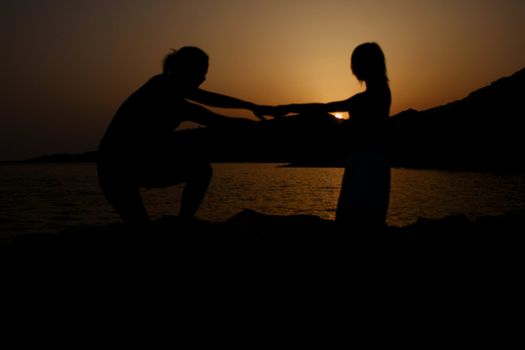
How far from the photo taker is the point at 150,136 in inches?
213

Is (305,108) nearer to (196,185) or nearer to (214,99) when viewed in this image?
(214,99)

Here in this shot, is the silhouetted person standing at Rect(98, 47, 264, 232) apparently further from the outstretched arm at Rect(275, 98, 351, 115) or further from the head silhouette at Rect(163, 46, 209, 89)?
the outstretched arm at Rect(275, 98, 351, 115)

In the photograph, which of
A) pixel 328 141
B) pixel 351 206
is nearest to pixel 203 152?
pixel 328 141

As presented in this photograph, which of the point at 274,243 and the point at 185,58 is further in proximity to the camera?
the point at 274,243

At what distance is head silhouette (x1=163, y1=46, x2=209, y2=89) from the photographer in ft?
17.7

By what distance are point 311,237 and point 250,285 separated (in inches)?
101

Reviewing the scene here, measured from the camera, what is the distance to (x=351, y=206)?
17.1 feet

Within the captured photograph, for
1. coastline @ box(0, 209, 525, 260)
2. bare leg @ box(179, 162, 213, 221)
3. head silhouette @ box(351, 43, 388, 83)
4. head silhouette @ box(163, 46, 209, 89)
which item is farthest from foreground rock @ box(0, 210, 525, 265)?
head silhouette @ box(163, 46, 209, 89)

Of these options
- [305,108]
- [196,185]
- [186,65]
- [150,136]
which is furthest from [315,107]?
[150,136]

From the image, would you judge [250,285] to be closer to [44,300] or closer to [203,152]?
[203,152]

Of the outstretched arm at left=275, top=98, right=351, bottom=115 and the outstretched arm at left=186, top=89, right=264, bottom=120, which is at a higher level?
the outstretched arm at left=186, top=89, right=264, bottom=120

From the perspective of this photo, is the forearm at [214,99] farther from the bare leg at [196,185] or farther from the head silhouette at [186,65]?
the bare leg at [196,185]

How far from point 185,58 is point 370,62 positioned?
2.17m

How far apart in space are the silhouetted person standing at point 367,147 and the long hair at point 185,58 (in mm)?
1757
